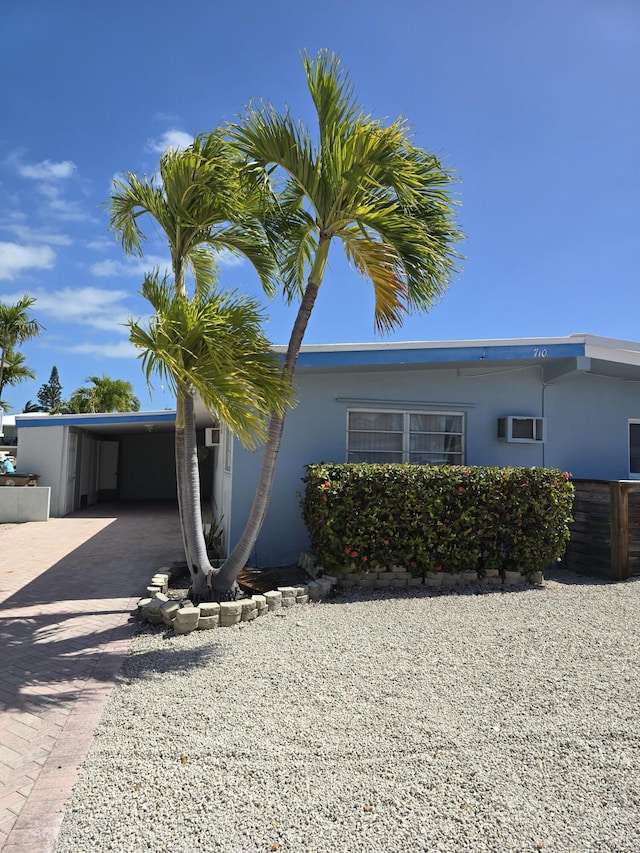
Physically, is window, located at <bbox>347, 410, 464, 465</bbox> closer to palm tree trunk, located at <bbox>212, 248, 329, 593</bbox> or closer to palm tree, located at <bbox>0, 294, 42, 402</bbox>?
palm tree trunk, located at <bbox>212, 248, 329, 593</bbox>

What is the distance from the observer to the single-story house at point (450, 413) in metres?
8.11

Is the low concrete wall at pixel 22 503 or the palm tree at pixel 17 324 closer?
the low concrete wall at pixel 22 503

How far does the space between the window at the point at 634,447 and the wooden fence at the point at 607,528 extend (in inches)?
95.7

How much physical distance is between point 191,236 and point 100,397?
28.3 metres

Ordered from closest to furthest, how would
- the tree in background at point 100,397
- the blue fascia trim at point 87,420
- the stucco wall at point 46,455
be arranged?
the blue fascia trim at point 87,420 → the stucco wall at point 46,455 → the tree in background at point 100,397

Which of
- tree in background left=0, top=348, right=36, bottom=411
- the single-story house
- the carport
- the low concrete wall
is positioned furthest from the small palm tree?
the single-story house

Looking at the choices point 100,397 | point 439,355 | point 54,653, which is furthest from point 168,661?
point 100,397

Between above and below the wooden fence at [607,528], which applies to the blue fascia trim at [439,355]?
above

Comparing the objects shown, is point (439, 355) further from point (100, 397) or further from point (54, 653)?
point (100, 397)

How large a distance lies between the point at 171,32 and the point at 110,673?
25.5ft

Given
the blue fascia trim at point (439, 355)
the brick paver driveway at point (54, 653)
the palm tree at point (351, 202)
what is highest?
the palm tree at point (351, 202)

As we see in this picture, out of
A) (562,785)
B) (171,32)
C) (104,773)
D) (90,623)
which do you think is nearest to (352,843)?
(562,785)

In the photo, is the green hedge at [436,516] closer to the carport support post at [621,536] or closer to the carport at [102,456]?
the carport support post at [621,536]

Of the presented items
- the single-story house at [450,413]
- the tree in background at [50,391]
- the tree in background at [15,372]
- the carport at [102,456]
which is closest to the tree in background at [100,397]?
the tree in background at [15,372]
